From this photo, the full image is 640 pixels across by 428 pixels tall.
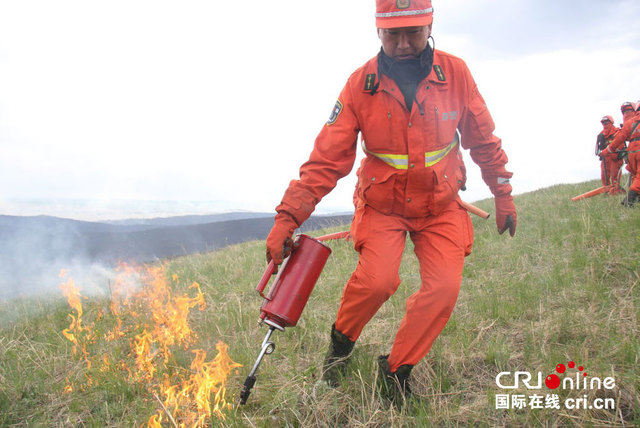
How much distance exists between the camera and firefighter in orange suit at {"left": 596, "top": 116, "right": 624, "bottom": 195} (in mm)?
8288

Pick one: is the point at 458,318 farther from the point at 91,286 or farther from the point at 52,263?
the point at 52,263

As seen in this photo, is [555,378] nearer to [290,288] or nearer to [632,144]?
[290,288]

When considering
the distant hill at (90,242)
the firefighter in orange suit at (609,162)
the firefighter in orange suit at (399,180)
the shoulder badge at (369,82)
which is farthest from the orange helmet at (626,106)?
the shoulder badge at (369,82)

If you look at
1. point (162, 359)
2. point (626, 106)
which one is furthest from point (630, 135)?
point (162, 359)

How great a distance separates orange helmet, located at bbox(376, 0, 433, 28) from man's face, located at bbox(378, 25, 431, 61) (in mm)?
62

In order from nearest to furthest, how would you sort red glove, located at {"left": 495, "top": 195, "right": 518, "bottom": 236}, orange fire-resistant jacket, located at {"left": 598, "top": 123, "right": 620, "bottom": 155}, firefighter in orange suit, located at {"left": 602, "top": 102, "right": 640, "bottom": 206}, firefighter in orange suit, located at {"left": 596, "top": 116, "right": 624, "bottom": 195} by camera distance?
red glove, located at {"left": 495, "top": 195, "right": 518, "bottom": 236}, firefighter in orange suit, located at {"left": 602, "top": 102, "right": 640, "bottom": 206}, firefighter in orange suit, located at {"left": 596, "top": 116, "right": 624, "bottom": 195}, orange fire-resistant jacket, located at {"left": 598, "top": 123, "right": 620, "bottom": 155}

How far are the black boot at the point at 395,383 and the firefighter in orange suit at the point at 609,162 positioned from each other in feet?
24.6

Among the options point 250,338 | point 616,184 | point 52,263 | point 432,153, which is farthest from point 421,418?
point 52,263

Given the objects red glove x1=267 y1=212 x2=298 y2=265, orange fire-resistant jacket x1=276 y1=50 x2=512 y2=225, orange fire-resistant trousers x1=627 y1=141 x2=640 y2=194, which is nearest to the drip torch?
red glove x1=267 y1=212 x2=298 y2=265

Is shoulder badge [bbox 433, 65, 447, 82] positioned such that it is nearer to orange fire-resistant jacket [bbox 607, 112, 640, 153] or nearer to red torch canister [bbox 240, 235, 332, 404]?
red torch canister [bbox 240, 235, 332, 404]

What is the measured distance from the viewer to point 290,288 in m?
2.45

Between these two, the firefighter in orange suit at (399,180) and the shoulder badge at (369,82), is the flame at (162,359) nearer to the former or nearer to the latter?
the firefighter in orange suit at (399,180)

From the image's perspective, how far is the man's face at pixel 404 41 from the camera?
232 centimetres

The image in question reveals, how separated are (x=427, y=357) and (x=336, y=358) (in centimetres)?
62
